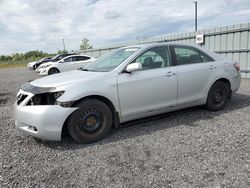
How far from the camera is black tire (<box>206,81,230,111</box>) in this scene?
14.9ft

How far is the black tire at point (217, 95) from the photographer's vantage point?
454 cm

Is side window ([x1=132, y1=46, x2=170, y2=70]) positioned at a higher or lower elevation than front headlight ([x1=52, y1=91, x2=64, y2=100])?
higher

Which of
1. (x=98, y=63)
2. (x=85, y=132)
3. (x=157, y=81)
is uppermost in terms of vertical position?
(x=98, y=63)

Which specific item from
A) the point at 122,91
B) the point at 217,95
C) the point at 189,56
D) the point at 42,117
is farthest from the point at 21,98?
the point at 217,95

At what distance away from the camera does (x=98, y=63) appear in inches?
171

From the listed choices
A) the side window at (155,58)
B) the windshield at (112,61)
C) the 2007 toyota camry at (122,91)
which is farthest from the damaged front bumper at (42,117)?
the side window at (155,58)

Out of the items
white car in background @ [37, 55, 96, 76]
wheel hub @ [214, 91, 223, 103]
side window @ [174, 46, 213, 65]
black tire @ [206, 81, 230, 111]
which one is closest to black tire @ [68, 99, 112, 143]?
side window @ [174, 46, 213, 65]

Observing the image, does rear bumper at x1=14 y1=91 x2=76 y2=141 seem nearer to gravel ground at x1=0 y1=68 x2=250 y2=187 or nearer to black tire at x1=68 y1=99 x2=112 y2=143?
black tire at x1=68 y1=99 x2=112 y2=143

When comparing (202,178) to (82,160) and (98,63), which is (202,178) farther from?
(98,63)

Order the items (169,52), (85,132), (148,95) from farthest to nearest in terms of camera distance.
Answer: (169,52)
(148,95)
(85,132)

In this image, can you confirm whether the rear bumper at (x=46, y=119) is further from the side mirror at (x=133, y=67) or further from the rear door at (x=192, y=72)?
the rear door at (x=192, y=72)

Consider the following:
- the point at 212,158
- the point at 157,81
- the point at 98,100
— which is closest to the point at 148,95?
the point at 157,81

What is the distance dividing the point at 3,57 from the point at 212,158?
82860mm

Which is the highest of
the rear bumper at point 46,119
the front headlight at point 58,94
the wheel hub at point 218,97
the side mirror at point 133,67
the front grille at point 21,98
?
the side mirror at point 133,67
